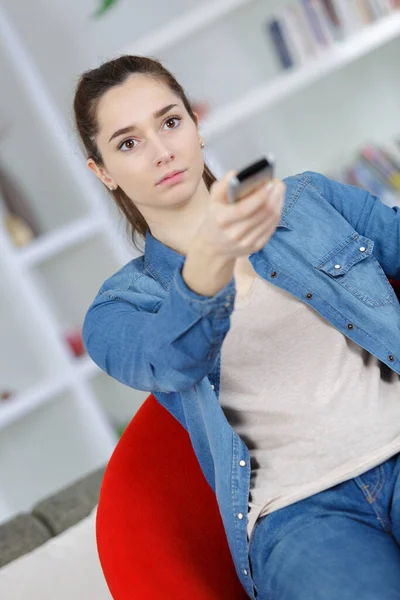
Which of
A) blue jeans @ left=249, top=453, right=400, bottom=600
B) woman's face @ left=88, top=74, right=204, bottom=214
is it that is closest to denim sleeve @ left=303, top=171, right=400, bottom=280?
woman's face @ left=88, top=74, right=204, bottom=214

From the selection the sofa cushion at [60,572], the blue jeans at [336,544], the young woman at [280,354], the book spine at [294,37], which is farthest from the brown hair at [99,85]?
the book spine at [294,37]

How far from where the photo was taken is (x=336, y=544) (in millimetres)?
1169

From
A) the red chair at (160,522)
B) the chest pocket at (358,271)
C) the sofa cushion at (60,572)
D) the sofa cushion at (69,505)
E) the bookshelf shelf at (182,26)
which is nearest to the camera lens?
the red chair at (160,522)

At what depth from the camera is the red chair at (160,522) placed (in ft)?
4.27

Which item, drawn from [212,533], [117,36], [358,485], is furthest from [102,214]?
[358,485]

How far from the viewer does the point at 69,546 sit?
1757mm

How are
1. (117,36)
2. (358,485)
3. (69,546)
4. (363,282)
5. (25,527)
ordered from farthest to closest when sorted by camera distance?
(117,36), (25,527), (69,546), (363,282), (358,485)

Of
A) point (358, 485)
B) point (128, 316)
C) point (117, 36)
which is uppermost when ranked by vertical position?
point (117, 36)

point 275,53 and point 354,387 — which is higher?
point 275,53

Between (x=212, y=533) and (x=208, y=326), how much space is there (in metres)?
0.59

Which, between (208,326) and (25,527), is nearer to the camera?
(208,326)

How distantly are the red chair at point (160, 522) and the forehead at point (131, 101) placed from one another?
1.68 feet

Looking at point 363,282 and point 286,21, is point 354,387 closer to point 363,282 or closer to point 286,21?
point 363,282

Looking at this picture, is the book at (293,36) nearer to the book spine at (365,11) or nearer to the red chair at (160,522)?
the book spine at (365,11)
